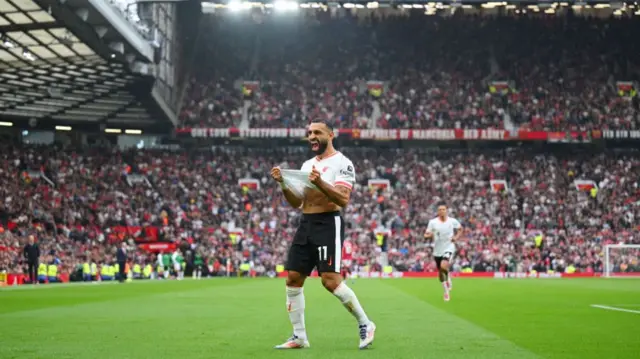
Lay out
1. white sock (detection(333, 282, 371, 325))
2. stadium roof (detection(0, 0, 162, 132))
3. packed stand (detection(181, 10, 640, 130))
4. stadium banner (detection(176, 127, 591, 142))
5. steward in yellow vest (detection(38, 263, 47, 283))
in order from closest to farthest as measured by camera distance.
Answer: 1. white sock (detection(333, 282, 371, 325))
2. stadium roof (detection(0, 0, 162, 132))
3. steward in yellow vest (detection(38, 263, 47, 283))
4. stadium banner (detection(176, 127, 591, 142))
5. packed stand (detection(181, 10, 640, 130))

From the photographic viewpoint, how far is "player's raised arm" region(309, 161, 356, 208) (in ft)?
31.6

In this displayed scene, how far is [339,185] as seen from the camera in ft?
32.9

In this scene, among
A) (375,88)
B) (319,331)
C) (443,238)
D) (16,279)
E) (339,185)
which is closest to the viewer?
(339,185)

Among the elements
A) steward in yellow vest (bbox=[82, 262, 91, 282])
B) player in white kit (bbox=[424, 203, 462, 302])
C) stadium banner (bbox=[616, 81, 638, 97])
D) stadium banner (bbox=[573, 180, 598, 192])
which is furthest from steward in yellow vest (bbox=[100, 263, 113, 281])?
stadium banner (bbox=[616, 81, 638, 97])

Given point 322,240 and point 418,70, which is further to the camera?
point 418,70

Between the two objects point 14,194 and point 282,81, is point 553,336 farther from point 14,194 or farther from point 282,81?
point 282,81

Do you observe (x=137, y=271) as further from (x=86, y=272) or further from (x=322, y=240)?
(x=322, y=240)

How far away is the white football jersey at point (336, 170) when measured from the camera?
10.1 meters

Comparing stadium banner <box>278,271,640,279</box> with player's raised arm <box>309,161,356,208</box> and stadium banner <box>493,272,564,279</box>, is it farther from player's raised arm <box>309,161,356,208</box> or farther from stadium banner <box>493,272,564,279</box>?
player's raised arm <box>309,161,356,208</box>

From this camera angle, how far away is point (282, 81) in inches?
2665

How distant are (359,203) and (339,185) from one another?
50277 millimetres

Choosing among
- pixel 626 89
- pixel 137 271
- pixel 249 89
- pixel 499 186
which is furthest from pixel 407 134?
pixel 137 271

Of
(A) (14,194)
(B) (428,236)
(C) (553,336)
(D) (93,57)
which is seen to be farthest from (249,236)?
(C) (553,336)

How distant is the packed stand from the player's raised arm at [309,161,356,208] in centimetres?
5408
